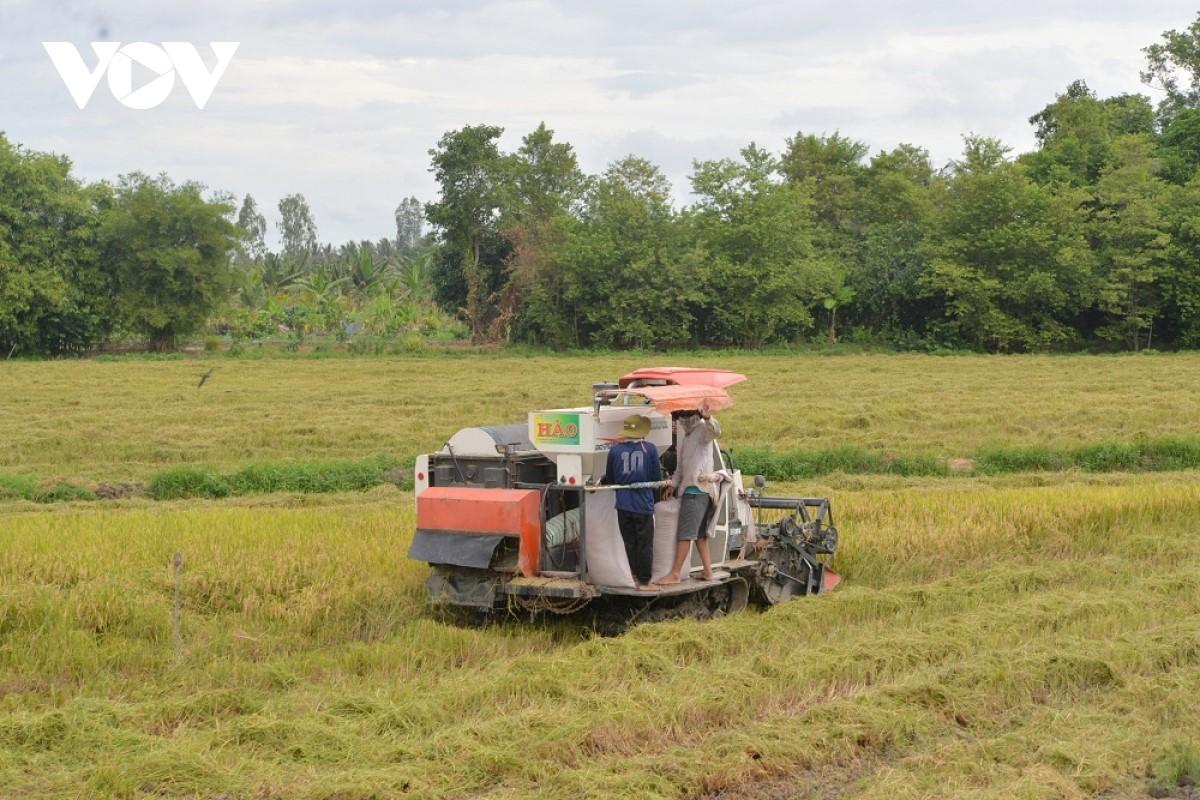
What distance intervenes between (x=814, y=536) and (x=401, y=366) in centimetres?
3125

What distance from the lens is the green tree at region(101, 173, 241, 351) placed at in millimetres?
50938

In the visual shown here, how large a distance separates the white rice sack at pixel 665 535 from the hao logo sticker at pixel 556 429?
87cm

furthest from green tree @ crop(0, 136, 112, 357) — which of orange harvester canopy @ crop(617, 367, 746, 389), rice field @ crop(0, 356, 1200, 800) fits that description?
orange harvester canopy @ crop(617, 367, 746, 389)

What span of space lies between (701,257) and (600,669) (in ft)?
144

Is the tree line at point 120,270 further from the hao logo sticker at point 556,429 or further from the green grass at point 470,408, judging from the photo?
the hao logo sticker at point 556,429

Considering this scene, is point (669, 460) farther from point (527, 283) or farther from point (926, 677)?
point (527, 283)

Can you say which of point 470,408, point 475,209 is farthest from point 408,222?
point 470,408

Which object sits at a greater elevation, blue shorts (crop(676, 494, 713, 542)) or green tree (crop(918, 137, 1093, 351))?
green tree (crop(918, 137, 1093, 351))

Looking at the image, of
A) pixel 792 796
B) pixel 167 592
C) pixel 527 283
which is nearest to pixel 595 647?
pixel 792 796

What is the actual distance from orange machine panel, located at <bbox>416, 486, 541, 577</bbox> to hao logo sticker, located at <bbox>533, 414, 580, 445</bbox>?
1.36 feet

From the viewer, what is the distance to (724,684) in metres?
7.45

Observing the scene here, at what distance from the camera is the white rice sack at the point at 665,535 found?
9672 millimetres

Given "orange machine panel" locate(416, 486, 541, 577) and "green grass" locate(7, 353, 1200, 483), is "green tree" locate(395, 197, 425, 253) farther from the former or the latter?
"orange machine panel" locate(416, 486, 541, 577)

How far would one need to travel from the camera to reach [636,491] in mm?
9336
